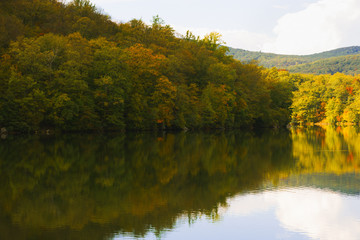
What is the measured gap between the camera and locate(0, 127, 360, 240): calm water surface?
32.7 ft

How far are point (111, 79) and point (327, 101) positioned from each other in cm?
9669

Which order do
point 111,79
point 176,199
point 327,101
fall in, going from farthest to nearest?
Answer: point 327,101
point 111,79
point 176,199

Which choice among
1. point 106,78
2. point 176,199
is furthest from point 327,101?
point 176,199

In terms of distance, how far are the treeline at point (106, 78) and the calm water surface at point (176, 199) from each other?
22.7 meters

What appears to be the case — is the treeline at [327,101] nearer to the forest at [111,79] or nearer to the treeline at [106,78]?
the forest at [111,79]

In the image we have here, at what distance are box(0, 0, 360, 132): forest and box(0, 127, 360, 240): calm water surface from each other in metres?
23.0

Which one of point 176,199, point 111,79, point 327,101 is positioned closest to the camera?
point 176,199

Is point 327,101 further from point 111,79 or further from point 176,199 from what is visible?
point 176,199

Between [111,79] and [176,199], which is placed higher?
[111,79]

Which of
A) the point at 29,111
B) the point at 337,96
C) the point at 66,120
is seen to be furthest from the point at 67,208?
the point at 337,96

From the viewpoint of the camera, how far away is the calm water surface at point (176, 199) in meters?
9.95

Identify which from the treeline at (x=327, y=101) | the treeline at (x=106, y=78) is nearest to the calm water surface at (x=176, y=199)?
the treeline at (x=106, y=78)

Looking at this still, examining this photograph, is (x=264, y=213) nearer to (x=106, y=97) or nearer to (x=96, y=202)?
(x=96, y=202)

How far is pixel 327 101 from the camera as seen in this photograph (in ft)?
429
